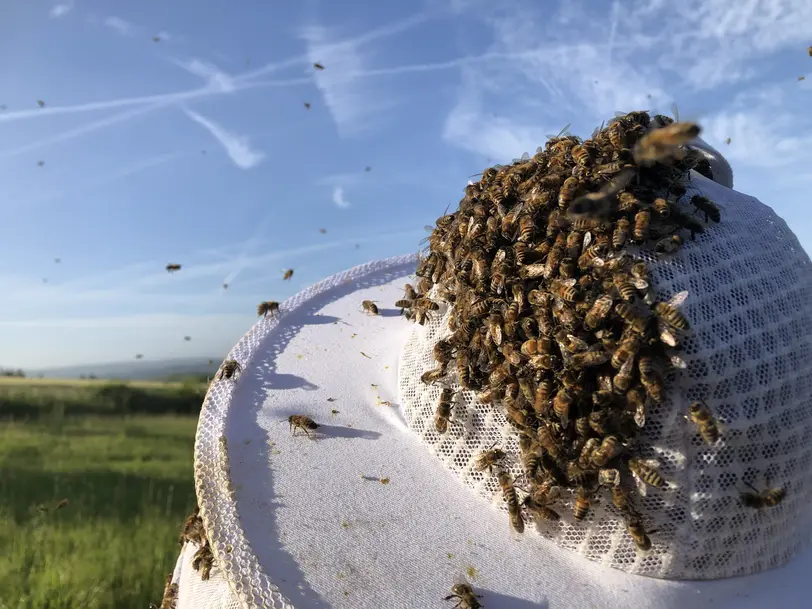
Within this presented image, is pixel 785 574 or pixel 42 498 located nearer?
pixel 785 574

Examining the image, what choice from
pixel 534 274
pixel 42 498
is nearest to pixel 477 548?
pixel 534 274

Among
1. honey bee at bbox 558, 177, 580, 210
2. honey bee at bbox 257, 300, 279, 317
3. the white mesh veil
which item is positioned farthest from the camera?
honey bee at bbox 257, 300, 279, 317

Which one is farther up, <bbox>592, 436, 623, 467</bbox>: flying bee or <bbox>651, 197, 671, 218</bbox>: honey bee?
<bbox>651, 197, 671, 218</bbox>: honey bee

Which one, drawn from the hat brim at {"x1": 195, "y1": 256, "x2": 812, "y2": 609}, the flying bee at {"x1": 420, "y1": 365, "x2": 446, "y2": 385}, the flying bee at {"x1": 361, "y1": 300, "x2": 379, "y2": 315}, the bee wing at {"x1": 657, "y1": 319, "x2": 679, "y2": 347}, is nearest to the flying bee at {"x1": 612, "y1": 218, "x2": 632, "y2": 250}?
the bee wing at {"x1": 657, "y1": 319, "x2": 679, "y2": 347}

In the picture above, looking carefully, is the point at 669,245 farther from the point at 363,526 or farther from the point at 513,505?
the point at 363,526

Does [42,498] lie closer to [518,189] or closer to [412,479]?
[412,479]

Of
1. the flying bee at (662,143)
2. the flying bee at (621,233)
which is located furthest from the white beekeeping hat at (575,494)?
the flying bee at (662,143)

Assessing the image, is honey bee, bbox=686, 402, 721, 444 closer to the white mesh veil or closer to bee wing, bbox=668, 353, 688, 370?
the white mesh veil

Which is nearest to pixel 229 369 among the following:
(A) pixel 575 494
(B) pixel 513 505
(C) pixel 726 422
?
(B) pixel 513 505
